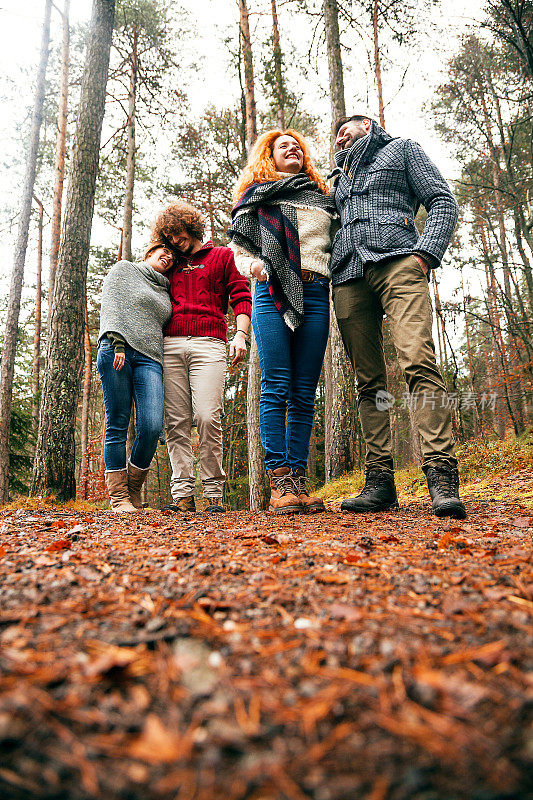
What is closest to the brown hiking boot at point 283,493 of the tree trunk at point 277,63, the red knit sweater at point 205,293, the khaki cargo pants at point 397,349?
the khaki cargo pants at point 397,349

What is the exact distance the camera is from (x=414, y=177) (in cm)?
302

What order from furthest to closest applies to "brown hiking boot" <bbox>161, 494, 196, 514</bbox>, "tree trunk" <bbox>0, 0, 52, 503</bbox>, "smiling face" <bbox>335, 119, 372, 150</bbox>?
"tree trunk" <bbox>0, 0, 52, 503</bbox>
"brown hiking boot" <bbox>161, 494, 196, 514</bbox>
"smiling face" <bbox>335, 119, 372, 150</bbox>

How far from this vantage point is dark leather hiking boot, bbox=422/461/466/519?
254cm

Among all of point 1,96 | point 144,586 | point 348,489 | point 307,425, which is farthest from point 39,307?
point 144,586

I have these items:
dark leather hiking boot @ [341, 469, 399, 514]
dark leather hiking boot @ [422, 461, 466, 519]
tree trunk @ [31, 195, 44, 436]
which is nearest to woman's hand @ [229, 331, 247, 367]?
dark leather hiking boot @ [341, 469, 399, 514]

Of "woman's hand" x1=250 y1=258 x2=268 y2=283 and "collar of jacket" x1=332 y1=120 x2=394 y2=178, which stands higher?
"collar of jacket" x1=332 y1=120 x2=394 y2=178

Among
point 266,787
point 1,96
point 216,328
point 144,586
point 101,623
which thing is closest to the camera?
point 266,787

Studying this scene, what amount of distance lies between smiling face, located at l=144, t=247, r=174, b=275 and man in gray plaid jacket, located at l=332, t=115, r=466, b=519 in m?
1.34

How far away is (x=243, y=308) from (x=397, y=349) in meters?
1.28

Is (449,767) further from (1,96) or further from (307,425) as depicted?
(1,96)

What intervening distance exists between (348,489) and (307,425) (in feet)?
9.27

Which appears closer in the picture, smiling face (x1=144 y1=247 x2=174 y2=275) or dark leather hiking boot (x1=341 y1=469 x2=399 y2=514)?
dark leather hiking boot (x1=341 y1=469 x2=399 y2=514)

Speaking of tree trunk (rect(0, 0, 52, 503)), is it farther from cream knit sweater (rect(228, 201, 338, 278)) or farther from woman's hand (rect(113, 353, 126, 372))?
cream knit sweater (rect(228, 201, 338, 278))

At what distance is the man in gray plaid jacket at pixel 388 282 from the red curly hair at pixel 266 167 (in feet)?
0.54
